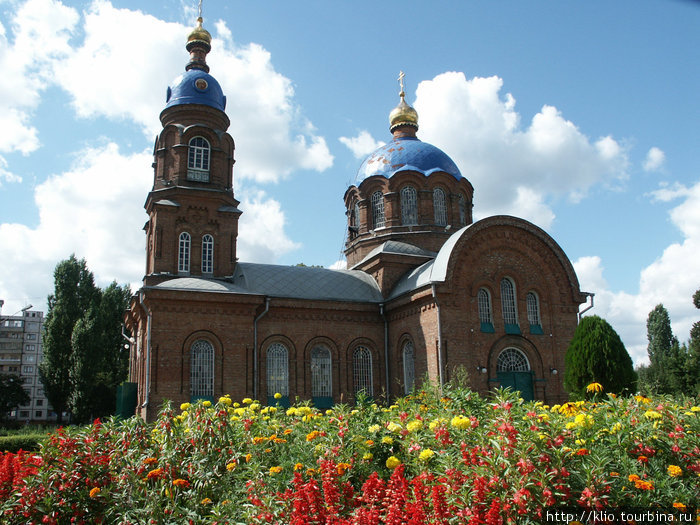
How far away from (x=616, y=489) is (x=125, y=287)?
33.1m

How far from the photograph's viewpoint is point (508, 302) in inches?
762

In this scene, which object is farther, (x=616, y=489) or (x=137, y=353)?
(x=137, y=353)

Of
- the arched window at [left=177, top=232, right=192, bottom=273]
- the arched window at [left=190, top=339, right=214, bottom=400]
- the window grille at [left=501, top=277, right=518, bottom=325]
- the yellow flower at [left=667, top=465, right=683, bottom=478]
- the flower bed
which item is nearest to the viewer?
the flower bed

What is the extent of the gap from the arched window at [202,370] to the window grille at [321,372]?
135 inches

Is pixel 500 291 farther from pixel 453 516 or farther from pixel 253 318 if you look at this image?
pixel 453 516

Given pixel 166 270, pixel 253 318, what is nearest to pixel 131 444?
pixel 253 318

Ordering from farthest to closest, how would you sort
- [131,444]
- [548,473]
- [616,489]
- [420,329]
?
[420,329] → [131,444] → [616,489] → [548,473]

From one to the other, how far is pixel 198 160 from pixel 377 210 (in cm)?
772

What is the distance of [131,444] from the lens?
6.29 metres

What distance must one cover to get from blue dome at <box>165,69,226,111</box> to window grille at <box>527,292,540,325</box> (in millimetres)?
13168

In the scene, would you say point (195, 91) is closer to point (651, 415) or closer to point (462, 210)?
point (462, 210)

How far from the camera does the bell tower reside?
19656 millimetres

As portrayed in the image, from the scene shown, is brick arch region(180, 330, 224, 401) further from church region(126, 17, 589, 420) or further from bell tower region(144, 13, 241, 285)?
bell tower region(144, 13, 241, 285)

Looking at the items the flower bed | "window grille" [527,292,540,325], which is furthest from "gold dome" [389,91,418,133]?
the flower bed
